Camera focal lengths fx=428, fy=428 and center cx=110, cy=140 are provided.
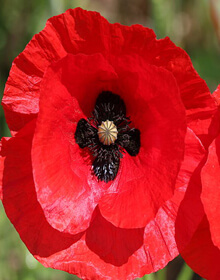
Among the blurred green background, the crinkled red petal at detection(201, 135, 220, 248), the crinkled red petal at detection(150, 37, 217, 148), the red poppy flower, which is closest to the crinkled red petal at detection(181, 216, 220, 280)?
the red poppy flower

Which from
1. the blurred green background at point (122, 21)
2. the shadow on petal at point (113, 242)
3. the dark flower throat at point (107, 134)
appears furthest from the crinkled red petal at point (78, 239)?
the blurred green background at point (122, 21)

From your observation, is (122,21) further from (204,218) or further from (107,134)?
(204,218)

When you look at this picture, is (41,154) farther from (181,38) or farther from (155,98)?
(181,38)

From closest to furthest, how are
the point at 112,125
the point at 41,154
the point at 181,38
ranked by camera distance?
the point at 41,154 < the point at 112,125 < the point at 181,38

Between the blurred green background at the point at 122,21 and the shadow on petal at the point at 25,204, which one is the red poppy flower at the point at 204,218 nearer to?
the shadow on petal at the point at 25,204

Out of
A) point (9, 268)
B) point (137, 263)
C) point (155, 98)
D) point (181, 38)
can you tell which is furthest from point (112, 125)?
point (181, 38)
